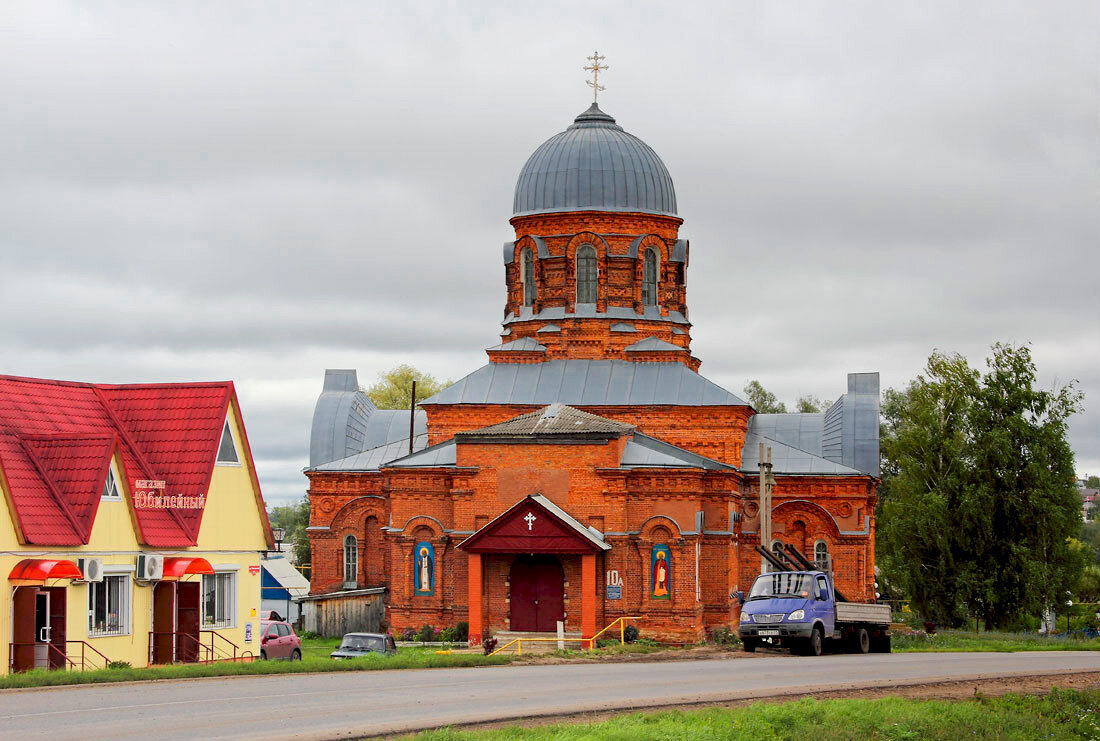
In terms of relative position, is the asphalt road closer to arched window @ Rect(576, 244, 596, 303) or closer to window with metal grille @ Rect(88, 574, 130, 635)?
window with metal grille @ Rect(88, 574, 130, 635)

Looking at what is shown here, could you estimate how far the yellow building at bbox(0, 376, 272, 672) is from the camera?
25.0 metres

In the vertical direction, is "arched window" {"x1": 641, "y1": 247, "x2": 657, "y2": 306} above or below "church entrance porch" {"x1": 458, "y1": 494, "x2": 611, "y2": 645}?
above

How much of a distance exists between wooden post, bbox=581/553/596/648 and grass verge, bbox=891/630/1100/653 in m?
7.18

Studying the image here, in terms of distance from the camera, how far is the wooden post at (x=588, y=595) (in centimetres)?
3750

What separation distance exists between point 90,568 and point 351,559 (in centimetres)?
2307

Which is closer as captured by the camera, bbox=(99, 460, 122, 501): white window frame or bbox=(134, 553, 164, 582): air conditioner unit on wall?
bbox=(99, 460, 122, 501): white window frame

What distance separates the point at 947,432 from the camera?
51.1 m

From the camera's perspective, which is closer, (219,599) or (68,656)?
(68,656)

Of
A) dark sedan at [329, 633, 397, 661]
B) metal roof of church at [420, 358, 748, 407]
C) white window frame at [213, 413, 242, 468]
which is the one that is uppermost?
metal roof of church at [420, 358, 748, 407]

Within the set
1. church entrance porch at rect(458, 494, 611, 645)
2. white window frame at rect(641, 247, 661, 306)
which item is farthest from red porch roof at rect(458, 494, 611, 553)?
white window frame at rect(641, 247, 661, 306)

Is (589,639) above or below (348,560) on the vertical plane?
below

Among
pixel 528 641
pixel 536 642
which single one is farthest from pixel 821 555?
pixel 528 641

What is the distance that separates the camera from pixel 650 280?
156ft

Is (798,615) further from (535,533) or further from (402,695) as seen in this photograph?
(402,695)
